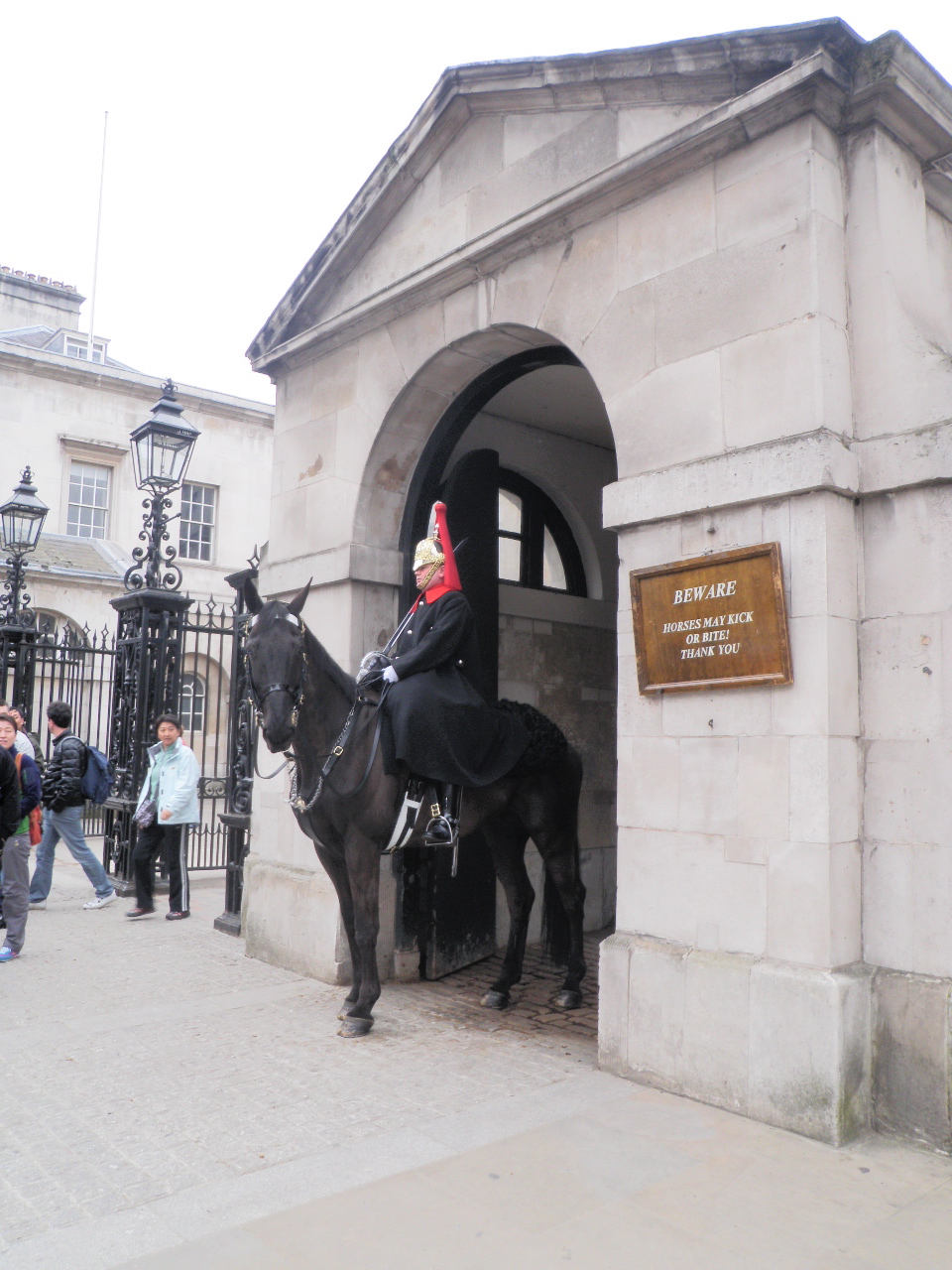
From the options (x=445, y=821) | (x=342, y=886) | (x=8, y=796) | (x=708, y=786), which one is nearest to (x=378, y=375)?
(x=445, y=821)

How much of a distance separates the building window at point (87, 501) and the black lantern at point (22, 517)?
10.00 meters

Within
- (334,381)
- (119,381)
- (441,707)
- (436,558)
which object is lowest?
(441,707)

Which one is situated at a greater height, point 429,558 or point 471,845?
point 429,558

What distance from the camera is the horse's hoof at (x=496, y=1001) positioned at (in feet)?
20.5

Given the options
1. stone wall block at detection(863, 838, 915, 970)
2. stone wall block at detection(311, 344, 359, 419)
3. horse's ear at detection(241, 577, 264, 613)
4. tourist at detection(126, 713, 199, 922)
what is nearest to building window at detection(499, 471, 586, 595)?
stone wall block at detection(311, 344, 359, 419)

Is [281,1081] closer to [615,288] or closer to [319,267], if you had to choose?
[615,288]

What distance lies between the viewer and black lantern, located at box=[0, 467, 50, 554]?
13.0 metres

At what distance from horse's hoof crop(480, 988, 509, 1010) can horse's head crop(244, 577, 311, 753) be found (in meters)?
2.21

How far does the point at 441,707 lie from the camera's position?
5.62 m

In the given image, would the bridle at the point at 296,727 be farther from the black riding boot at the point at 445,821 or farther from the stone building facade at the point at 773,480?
the stone building facade at the point at 773,480

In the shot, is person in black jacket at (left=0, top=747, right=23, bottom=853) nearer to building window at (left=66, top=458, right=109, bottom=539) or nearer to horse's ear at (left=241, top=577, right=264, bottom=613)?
horse's ear at (left=241, top=577, right=264, bottom=613)

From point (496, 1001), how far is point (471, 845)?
127 centimetres

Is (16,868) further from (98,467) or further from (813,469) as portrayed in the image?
(98,467)

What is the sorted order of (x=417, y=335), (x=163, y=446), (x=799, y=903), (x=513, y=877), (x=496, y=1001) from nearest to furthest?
(x=799, y=903), (x=496, y=1001), (x=513, y=877), (x=417, y=335), (x=163, y=446)
